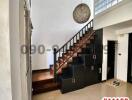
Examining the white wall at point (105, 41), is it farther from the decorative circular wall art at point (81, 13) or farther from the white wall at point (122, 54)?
the decorative circular wall art at point (81, 13)

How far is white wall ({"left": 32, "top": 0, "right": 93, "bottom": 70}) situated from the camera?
189 inches

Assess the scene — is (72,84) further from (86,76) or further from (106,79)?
(106,79)

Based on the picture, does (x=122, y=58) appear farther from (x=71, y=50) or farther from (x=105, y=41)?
(x=71, y=50)

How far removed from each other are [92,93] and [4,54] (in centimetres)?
344

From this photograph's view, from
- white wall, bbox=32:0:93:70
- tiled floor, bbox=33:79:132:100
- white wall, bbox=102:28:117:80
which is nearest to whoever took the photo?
tiled floor, bbox=33:79:132:100

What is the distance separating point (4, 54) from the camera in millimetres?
726

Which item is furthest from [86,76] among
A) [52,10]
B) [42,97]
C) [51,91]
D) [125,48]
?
[52,10]

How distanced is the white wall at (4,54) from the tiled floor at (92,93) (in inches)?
112

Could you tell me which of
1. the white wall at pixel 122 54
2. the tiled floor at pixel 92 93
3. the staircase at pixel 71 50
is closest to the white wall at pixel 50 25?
the staircase at pixel 71 50

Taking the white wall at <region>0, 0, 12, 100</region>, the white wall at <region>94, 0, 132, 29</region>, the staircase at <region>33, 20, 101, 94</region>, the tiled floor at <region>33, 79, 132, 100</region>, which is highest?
the white wall at <region>94, 0, 132, 29</region>

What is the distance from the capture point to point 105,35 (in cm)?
460

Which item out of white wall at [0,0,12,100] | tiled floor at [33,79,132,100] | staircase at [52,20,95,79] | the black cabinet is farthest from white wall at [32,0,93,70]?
white wall at [0,0,12,100]

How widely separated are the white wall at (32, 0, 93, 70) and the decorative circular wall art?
19 centimetres

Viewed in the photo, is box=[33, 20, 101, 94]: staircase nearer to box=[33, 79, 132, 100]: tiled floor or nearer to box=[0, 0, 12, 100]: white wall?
box=[33, 79, 132, 100]: tiled floor
